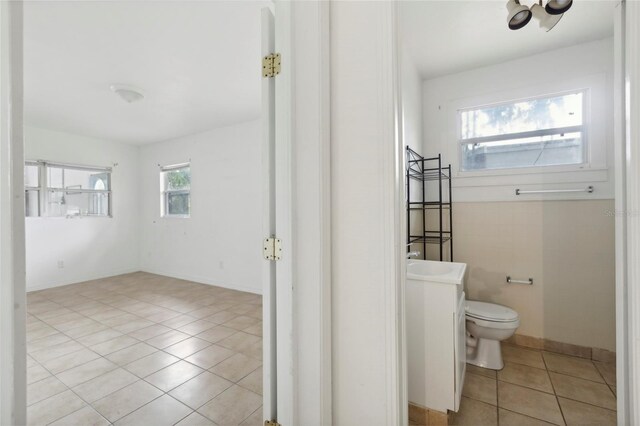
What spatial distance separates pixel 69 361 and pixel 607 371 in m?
4.33

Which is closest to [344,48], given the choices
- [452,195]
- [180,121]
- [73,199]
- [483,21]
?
[483,21]

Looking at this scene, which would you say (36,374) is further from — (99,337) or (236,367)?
(236,367)

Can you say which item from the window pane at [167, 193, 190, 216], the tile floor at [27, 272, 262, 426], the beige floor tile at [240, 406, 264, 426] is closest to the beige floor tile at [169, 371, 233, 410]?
the tile floor at [27, 272, 262, 426]

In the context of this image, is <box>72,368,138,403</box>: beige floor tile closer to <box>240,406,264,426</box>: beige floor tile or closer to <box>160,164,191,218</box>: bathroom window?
<box>240,406,264,426</box>: beige floor tile

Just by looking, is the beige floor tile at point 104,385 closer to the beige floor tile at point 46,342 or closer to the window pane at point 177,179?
the beige floor tile at point 46,342

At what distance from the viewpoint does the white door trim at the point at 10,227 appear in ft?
2.22

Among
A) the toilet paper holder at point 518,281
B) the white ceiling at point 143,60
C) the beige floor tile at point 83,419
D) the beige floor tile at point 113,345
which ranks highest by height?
the white ceiling at point 143,60

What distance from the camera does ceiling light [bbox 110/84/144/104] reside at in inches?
120

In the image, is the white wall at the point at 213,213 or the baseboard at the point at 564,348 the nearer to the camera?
the baseboard at the point at 564,348

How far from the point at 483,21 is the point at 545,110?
1.10 m

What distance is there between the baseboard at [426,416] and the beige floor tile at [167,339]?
2186mm

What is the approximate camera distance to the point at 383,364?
3.78ft

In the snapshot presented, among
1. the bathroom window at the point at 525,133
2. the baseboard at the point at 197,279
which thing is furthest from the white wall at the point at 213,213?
the bathroom window at the point at 525,133

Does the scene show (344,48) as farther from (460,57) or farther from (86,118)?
(86,118)
